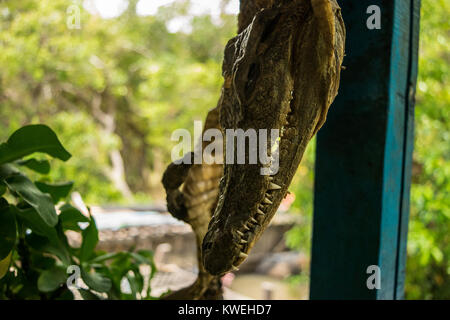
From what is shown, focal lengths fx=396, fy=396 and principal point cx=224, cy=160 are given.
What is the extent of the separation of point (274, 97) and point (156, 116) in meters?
6.76

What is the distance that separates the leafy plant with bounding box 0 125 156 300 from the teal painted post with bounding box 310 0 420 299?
0.52 m

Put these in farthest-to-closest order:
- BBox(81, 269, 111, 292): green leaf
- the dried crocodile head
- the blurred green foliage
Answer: the blurred green foliage, BBox(81, 269, 111, 292): green leaf, the dried crocodile head

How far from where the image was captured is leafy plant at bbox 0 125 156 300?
2.49 ft

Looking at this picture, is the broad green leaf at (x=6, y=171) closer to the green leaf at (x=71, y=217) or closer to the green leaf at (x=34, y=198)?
the green leaf at (x=34, y=198)

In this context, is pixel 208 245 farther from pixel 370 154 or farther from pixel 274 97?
pixel 370 154

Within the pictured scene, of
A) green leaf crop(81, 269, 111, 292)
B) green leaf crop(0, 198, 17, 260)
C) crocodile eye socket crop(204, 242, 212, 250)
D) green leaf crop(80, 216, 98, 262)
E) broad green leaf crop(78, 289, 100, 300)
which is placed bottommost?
broad green leaf crop(78, 289, 100, 300)

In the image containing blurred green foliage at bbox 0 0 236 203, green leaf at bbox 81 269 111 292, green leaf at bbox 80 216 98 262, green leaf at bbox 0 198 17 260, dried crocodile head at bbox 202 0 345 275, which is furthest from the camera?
blurred green foliage at bbox 0 0 236 203

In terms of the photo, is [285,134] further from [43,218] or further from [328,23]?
[43,218]

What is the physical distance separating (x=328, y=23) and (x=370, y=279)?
0.55m

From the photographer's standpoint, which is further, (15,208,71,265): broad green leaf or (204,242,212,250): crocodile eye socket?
(15,208,71,265): broad green leaf

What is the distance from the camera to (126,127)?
9.61 metres

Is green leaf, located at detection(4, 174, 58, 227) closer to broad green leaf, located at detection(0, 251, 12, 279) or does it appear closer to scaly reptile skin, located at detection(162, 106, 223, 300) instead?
broad green leaf, located at detection(0, 251, 12, 279)

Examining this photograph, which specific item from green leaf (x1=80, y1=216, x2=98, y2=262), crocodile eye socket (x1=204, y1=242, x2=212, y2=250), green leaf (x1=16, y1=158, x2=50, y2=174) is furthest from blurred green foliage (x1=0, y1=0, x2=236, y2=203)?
crocodile eye socket (x1=204, y1=242, x2=212, y2=250)
